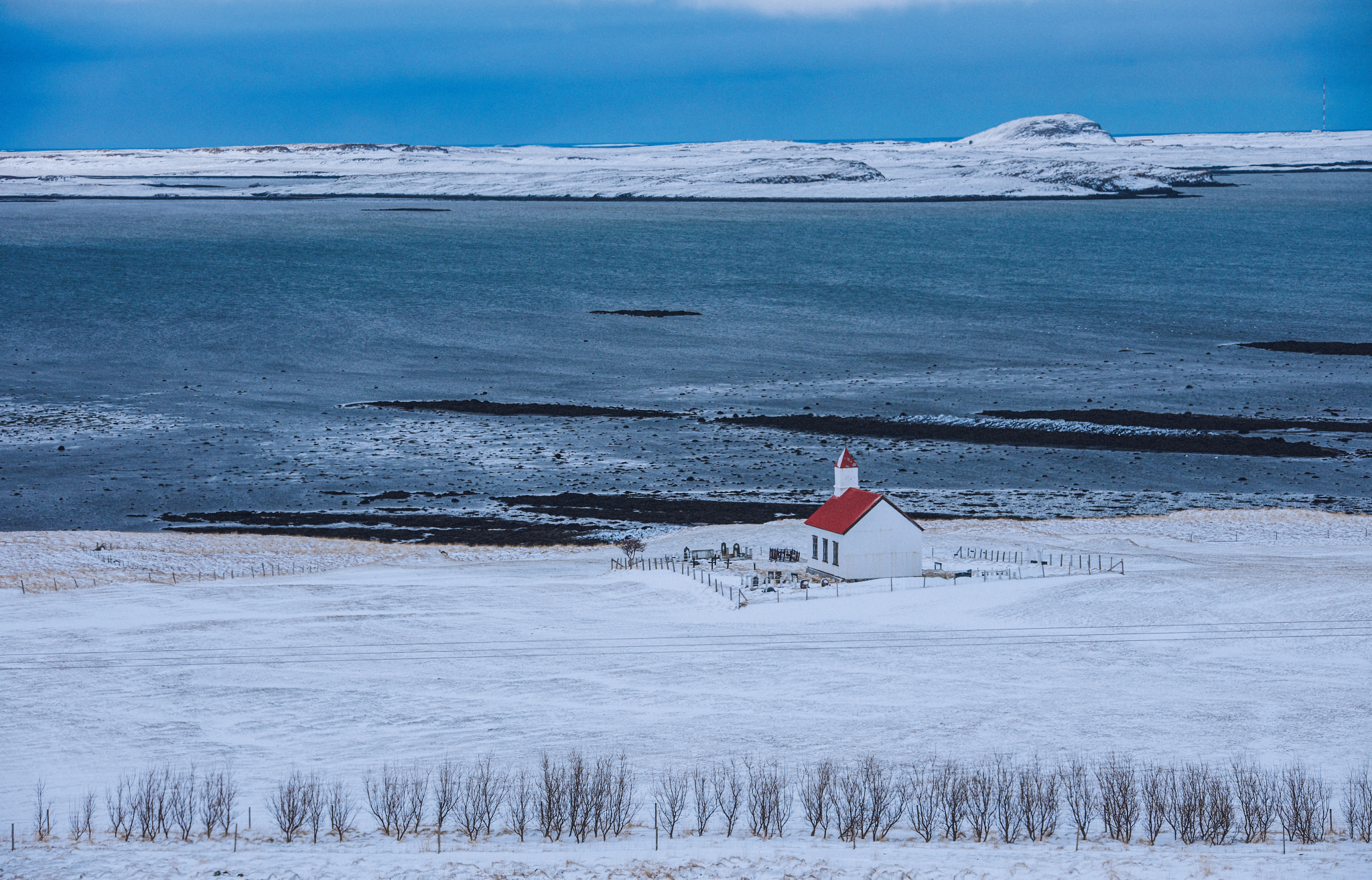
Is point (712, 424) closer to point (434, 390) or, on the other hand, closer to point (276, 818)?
point (434, 390)

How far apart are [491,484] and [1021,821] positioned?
1461 inches

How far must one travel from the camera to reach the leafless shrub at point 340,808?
23.3m

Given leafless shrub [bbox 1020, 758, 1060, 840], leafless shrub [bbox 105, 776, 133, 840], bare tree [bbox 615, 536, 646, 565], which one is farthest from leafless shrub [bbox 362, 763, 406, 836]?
bare tree [bbox 615, 536, 646, 565]

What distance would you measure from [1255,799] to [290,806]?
17747mm

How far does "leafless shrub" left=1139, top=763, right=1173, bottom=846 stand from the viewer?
23094mm

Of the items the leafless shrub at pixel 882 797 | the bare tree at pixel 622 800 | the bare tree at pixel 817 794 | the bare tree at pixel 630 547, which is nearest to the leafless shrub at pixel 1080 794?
the leafless shrub at pixel 882 797

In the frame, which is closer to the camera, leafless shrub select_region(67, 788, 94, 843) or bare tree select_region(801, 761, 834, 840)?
leafless shrub select_region(67, 788, 94, 843)

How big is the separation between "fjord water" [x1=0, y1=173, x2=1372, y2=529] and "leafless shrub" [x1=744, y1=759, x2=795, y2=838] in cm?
3069

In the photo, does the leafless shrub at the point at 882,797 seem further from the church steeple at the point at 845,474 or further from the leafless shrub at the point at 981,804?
the church steeple at the point at 845,474

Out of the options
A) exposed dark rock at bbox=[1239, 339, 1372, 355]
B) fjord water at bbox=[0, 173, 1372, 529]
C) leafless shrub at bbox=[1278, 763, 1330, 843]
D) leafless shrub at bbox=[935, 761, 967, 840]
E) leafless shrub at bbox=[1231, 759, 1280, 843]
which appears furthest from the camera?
exposed dark rock at bbox=[1239, 339, 1372, 355]

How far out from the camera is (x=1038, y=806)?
24.2m

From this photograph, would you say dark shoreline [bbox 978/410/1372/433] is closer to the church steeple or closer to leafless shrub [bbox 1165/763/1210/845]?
the church steeple

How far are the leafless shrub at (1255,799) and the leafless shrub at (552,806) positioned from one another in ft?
39.5

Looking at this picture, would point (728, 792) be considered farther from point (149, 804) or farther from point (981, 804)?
point (149, 804)
